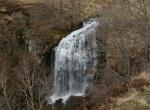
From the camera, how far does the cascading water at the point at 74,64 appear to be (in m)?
53.2

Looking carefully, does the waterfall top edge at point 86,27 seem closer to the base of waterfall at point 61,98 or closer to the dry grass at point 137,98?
the base of waterfall at point 61,98

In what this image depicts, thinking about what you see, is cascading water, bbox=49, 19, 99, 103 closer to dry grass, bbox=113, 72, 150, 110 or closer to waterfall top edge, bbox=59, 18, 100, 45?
waterfall top edge, bbox=59, 18, 100, 45

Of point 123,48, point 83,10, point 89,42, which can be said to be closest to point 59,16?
point 83,10

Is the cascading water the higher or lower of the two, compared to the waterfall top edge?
lower

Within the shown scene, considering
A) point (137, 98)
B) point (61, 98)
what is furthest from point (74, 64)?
point (137, 98)

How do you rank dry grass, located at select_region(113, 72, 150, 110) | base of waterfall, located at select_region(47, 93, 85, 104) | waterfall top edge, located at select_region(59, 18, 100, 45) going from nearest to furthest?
dry grass, located at select_region(113, 72, 150, 110) < base of waterfall, located at select_region(47, 93, 85, 104) < waterfall top edge, located at select_region(59, 18, 100, 45)

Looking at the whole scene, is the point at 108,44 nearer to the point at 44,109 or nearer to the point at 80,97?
the point at 80,97

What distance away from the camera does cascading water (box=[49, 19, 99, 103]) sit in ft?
174

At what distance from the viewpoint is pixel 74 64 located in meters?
53.9

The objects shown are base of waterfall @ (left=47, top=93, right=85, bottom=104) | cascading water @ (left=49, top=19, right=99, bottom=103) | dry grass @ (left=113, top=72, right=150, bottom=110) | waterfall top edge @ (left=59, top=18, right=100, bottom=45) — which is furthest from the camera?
waterfall top edge @ (left=59, top=18, right=100, bottom=45)

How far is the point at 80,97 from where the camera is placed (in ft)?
164

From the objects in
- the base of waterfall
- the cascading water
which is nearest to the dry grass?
the base of waterfall

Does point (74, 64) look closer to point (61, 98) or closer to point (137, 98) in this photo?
point (61, 98)

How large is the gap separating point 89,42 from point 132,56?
6451mm
